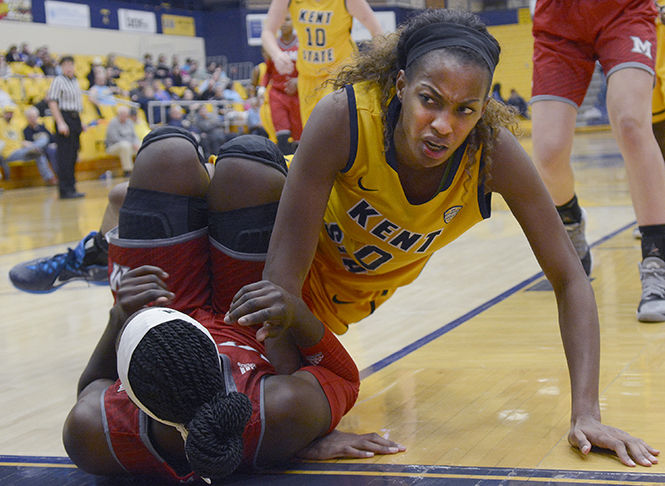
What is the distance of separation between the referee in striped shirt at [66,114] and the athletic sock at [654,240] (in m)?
8.29

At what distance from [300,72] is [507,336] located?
263cm

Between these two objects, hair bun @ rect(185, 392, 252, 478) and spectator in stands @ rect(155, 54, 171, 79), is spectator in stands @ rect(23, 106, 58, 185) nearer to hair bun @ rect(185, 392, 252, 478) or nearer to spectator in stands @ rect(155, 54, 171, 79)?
spectator in stands @ rect(155, 54, 171, 79)

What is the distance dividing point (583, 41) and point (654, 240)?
76 centimetres

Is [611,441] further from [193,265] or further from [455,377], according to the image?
[193,265]

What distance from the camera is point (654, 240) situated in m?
Result: 2.93

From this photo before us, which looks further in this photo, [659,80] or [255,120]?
[255,120]

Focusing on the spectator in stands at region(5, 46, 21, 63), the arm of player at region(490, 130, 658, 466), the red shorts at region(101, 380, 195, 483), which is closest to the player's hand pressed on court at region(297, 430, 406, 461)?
the red shorts at region(101, 380, 195, 483)

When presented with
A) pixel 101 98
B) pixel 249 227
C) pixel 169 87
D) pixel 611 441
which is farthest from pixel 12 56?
pixel 611 441

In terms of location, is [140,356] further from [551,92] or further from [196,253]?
[551,92]

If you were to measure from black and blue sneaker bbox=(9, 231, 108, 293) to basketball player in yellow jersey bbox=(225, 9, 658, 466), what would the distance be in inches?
49.0

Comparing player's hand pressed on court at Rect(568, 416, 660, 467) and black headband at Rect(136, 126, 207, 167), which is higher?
black headband at Rect(136, 126, 207, 167)

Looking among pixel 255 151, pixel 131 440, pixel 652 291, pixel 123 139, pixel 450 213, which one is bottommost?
pixel 123 139

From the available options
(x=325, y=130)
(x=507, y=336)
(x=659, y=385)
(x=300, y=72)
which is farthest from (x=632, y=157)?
(x=300, y=72)

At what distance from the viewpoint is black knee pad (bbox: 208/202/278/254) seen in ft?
6.43
